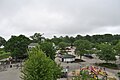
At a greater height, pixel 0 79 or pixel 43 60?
pixel 43 60

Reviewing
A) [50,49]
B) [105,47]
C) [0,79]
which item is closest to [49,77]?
[0,79]

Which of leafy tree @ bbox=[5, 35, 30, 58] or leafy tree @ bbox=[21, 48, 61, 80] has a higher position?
leafy tree @ bbox=[5, 35, 30, 58]

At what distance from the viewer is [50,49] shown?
4169cm

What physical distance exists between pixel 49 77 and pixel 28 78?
5.68 ft

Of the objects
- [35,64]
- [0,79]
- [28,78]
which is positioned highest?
[35,64]

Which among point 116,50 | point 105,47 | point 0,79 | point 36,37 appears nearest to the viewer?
point 0,79

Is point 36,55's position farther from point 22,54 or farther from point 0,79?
point 22,54

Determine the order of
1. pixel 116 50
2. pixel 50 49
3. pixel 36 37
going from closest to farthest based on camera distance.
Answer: pixel 50 49
pixel 116 50
pixel 36 37

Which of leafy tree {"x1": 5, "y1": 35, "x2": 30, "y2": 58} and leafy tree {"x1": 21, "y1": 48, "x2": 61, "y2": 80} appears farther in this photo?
leafy tree {"x1": 5, "y1": 35, "x2": 30, "y2": 58}

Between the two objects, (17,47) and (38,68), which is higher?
(17,47)

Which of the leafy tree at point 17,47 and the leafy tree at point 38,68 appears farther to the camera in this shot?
the leafy tree at point 17,47

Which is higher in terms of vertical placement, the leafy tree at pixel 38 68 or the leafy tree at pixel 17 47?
the leafy tree at pixel 17 47

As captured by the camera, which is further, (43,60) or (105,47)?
(105,47)

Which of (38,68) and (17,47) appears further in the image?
(17,47)
